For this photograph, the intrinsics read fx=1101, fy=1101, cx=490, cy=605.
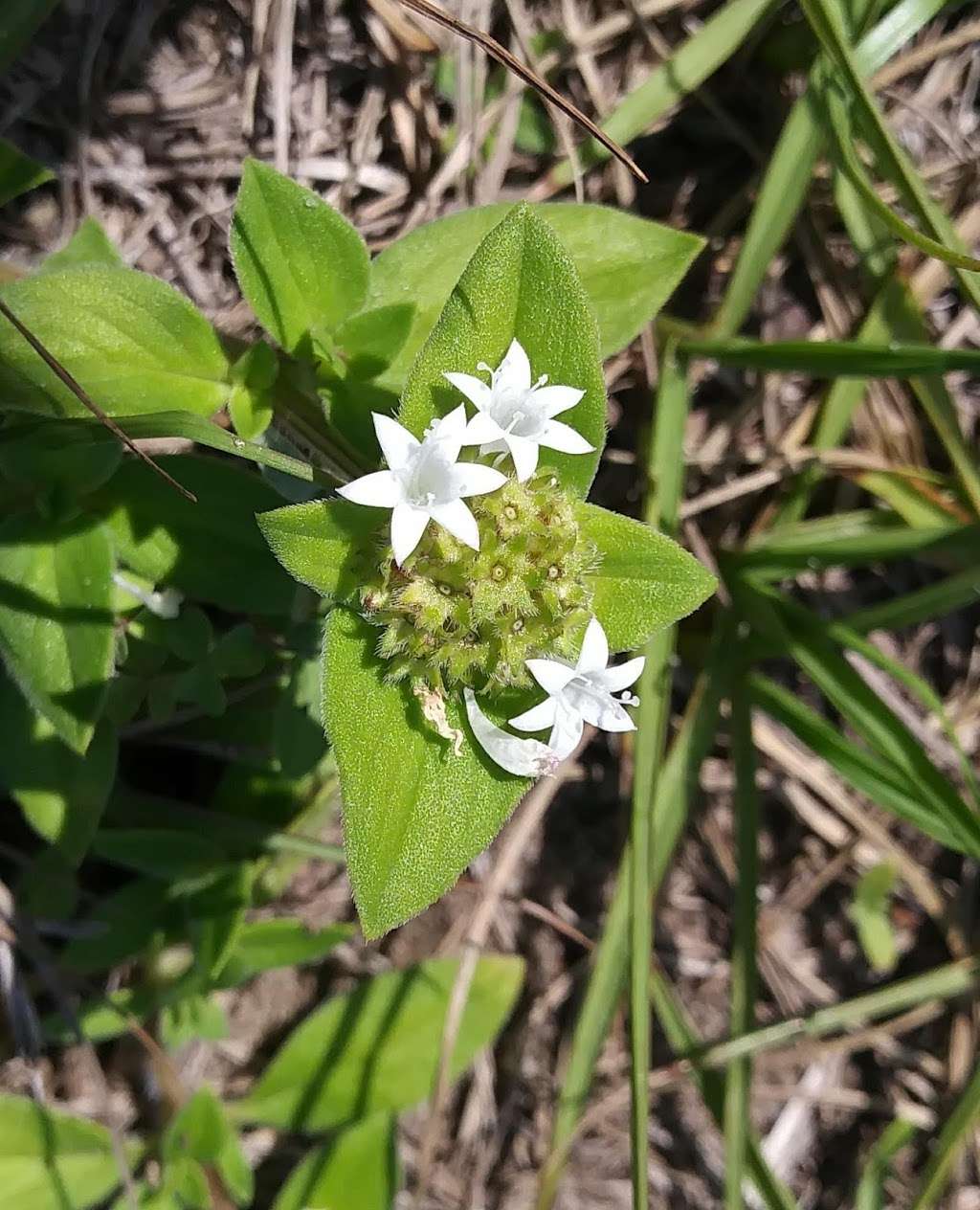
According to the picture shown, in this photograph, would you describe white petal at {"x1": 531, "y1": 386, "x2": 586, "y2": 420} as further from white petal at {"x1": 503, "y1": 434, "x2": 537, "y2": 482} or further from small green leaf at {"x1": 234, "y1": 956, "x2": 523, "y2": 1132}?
small green leaf at {"x1": 234, "y1": 956, "x2": 523, "y2": 1132}

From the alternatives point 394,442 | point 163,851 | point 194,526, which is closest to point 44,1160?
point 163,851

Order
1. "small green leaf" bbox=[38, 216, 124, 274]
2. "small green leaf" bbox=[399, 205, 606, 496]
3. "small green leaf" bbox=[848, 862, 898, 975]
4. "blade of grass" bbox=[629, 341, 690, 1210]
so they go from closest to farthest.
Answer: "small green leaf" bbox=[399, 205, 606, 496] → "small green leaf" bbox=[38, 216, 124, 274] → "blade of grass" bbox=[629, 341, 690, 1210] → "small green leaf" bbox=[848, 862, 898, 975]

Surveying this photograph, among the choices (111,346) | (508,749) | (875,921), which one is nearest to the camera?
(508,749)

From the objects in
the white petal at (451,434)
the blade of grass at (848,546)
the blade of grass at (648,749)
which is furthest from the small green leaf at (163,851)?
the blade of grass at (848,546)

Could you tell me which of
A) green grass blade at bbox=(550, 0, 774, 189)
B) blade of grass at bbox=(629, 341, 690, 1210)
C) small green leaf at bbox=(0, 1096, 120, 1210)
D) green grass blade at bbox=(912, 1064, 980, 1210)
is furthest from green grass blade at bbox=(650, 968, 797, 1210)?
green grass blade at bbox=(550, 0, 774, 189)

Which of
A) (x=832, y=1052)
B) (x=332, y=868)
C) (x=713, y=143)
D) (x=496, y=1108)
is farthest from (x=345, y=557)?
(x=832, y=1052)

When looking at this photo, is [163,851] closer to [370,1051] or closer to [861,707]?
[370,1051]

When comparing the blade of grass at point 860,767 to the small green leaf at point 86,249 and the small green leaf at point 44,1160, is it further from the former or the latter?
the small green leaf at point 44,1160
